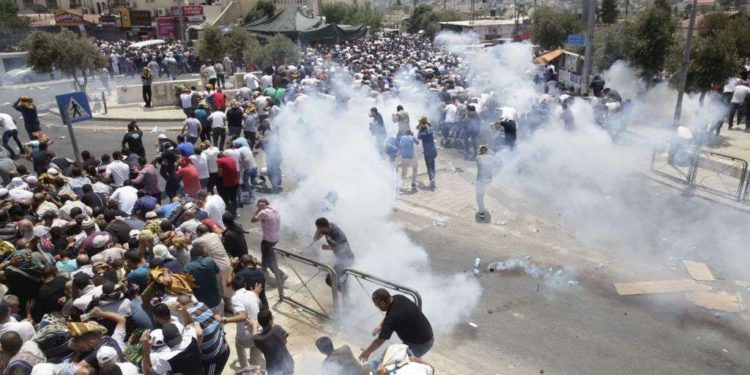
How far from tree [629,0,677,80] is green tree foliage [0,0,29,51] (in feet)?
150

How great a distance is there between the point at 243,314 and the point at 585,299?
14.9ft

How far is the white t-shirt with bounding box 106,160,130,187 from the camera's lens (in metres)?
9.42

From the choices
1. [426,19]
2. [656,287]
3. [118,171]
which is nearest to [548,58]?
[656,287]

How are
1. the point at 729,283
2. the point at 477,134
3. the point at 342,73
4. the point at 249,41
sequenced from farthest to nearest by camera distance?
1. the point at 249,41
2. the point at 342,73
3. the point at 477,134
4. the point at 729,283

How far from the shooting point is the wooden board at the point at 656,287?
7.58 meters

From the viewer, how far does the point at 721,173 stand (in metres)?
11.5

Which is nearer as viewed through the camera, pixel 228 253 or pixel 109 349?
pixel 109 349

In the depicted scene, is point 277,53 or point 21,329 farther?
point 277,53

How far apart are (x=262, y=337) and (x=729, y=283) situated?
21.7ft

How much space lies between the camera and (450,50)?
36.5 m

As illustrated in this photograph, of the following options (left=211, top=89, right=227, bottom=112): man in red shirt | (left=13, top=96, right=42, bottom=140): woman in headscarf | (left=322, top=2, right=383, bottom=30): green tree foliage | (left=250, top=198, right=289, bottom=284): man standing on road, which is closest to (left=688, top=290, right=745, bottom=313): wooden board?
(left=250, top=198, right=289, bottom=284): man standing on road

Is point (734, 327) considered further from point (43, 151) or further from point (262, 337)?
point (43, 151)

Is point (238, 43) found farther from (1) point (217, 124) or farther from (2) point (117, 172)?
(2) point (117, 172)

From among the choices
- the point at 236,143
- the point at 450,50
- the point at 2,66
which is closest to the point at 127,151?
the point at 236,143
